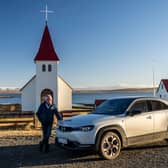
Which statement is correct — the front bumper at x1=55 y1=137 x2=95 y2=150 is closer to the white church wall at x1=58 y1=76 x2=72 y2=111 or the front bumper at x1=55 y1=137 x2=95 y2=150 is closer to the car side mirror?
the car side mirror

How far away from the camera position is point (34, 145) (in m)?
9.80

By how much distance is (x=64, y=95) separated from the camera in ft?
105

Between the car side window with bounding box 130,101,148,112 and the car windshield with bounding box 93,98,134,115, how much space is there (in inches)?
7.6

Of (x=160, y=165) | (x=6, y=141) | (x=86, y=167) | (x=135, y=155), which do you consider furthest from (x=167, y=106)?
(x=6, y=141)

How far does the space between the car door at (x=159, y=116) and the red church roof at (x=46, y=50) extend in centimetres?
2110

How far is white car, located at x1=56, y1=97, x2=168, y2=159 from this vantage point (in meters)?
7.43

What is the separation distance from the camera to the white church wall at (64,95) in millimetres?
31297

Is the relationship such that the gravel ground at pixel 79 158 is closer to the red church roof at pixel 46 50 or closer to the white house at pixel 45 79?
the white house at pixel 45 79

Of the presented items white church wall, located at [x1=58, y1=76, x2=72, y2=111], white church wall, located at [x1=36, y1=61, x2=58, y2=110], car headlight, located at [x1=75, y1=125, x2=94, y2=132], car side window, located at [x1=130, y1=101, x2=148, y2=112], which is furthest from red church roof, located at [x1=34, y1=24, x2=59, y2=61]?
car headlight, located at [x1=75, y1=125, x2=94, y2=132]

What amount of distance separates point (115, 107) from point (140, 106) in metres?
0.77

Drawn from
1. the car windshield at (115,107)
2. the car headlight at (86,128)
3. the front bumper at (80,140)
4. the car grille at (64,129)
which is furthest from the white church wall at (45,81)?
the car headlight at (86,128)

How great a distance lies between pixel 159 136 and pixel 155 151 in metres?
0.50

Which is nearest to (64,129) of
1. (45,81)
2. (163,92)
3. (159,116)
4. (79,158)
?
(79,158)

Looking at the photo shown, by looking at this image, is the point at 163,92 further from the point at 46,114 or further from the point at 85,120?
the point at 85,120
